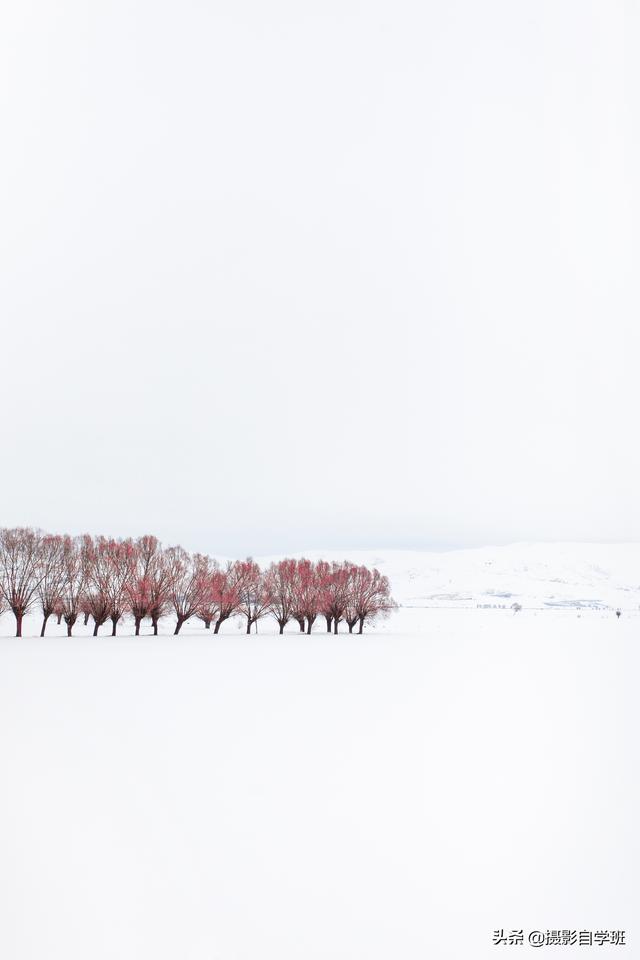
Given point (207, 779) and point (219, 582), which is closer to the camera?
point (207, 779)

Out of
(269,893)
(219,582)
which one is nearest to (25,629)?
(219,582)

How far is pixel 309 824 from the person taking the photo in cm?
738

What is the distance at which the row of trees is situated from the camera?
41366 mm

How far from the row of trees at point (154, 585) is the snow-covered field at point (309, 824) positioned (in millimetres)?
28223

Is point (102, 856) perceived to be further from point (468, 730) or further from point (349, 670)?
point (349, 670)

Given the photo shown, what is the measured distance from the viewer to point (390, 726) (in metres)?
12.6

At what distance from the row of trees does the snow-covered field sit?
28.2 metres

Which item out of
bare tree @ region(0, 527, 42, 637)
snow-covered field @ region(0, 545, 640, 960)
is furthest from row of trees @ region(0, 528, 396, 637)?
snow-covered field @ region(0, 545, 640, 960)

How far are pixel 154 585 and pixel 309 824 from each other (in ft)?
128

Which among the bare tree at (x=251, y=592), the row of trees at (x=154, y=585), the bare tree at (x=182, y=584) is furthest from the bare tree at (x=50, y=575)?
the bare tree at (x=251, y=592)

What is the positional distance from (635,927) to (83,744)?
360 inches

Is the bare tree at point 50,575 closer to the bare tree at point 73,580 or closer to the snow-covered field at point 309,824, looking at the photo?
the bare tree at point 73,580

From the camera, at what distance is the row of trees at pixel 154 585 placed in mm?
41366

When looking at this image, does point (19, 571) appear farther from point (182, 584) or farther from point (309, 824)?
point (309, 824)
